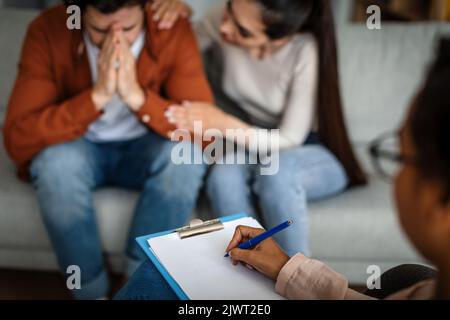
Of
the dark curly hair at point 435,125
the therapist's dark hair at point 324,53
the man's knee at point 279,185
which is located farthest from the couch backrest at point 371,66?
the dark curly hair at point 435,125

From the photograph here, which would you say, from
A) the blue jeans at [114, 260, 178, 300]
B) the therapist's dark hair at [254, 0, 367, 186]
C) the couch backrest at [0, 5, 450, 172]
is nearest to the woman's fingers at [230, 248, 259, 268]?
the blue jeans at [114, 260, 178, 300]

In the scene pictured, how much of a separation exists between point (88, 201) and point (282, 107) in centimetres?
57

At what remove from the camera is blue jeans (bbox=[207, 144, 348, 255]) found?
4.44 feet

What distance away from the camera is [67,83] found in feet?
4.92

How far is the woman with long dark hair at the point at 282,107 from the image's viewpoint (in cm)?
139

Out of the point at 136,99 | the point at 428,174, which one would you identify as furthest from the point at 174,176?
the point at 428,174

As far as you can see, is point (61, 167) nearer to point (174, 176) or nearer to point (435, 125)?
point (174, 176)

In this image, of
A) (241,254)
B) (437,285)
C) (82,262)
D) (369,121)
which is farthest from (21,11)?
(437,285)

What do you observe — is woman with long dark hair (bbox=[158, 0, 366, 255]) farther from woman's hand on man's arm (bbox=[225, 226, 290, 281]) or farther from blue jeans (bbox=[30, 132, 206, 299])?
woman's hand on man's arm (bbox=[225, 226, 290, 281])

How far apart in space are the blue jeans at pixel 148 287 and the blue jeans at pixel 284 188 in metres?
0.50

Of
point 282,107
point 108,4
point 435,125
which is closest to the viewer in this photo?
point 435,125

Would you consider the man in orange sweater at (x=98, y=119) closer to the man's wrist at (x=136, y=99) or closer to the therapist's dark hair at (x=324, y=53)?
the man's wrist at (x=136, y=99)

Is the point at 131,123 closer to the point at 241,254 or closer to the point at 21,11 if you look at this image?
the point at 21,11

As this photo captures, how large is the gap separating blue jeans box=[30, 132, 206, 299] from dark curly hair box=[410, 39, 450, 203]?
874 millimetres
